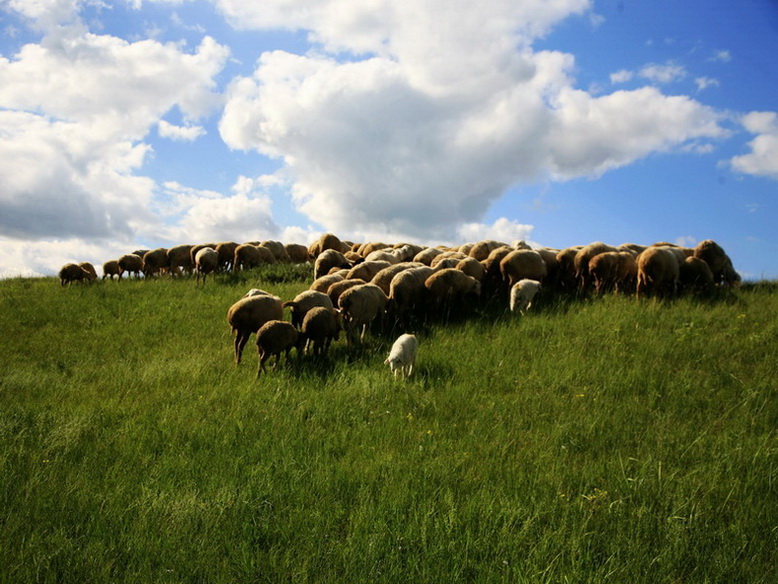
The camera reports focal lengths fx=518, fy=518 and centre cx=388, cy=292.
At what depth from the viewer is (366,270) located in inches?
494

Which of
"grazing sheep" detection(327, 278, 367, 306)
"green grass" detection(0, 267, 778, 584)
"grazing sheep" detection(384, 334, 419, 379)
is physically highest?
"grazing sheep" detection(327, 278, 367, 306)

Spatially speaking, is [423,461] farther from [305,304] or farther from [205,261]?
[205,261]

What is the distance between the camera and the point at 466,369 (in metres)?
8.41

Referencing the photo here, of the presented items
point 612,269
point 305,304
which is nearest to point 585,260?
point 612,269

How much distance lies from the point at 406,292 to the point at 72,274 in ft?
50.3

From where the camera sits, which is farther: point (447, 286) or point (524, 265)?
point (524, 265)

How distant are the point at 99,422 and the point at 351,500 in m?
4.17

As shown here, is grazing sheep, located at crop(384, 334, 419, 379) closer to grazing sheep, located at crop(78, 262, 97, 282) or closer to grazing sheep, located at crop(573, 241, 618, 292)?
grazing sheep, located at crop(573, 241, 618, 292)

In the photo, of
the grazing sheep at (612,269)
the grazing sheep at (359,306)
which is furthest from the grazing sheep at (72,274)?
the grazing sheep at (612,269)

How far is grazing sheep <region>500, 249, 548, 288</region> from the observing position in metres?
12.6

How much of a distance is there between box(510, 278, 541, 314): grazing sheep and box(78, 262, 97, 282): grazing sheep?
1678cm

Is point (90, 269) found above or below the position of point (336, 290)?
above

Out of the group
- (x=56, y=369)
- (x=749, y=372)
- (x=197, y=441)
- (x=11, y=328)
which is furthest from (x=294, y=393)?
(x=11, y=328)

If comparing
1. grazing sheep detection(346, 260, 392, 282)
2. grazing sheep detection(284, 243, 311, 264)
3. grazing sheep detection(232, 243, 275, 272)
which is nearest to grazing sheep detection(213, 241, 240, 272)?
grazing sheep detection(232, 243, 275, 272)
